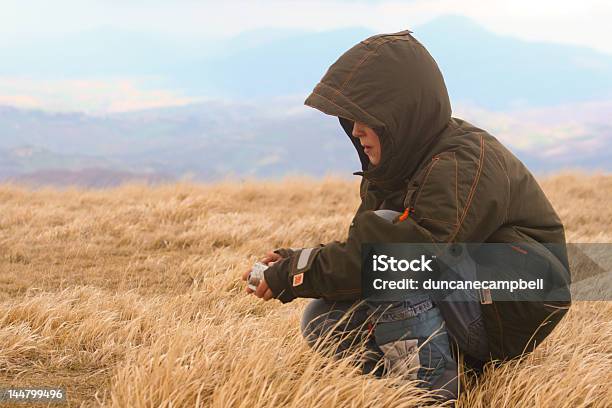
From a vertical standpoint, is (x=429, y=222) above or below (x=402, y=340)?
above

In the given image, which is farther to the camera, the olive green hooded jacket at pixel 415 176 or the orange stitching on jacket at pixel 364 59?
the orange stitching on jacket at pixel 364 59

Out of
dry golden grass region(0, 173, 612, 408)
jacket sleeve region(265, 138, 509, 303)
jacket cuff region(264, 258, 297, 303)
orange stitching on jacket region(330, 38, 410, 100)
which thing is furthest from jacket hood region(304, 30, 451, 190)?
dry golden grass region(0, 173, 612, 408)

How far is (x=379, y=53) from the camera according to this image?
8.78 feet

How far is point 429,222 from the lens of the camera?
2.44 metres

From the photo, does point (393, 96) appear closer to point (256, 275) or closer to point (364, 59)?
point (364, 59)

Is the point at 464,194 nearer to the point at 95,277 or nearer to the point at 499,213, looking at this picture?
the point at 499,213

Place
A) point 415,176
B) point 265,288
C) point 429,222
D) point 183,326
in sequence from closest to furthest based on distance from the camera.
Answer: point 429,222
point 415,176
point 265,288
point 183,326

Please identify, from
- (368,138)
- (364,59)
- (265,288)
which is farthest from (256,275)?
(364,59)

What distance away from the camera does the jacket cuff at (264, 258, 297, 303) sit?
2.65m

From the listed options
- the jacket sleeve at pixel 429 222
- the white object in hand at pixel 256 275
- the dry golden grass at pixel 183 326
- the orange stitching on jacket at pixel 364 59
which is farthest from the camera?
the white object in hand at pixel 256 275

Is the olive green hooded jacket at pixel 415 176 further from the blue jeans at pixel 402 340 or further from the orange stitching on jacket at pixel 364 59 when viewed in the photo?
the blue jeans at pixel 402 340

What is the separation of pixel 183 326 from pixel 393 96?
1.46 meters

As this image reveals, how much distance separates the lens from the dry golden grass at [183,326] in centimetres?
257
